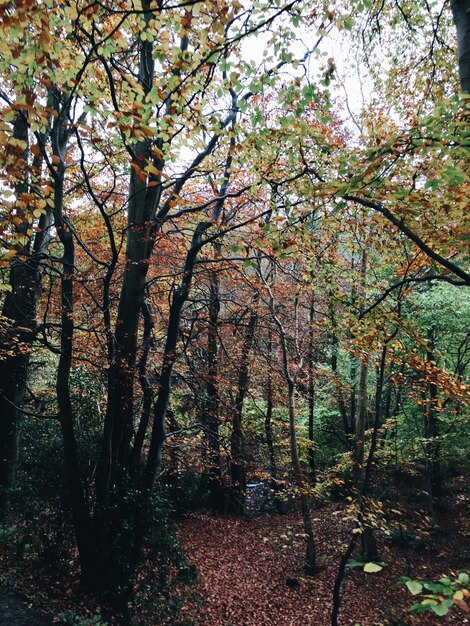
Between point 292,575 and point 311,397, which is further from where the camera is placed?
point 311,397

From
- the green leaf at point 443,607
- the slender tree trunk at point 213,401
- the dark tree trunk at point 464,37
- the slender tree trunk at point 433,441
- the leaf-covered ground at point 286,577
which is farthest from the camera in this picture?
the slender tree trunk at point 433,441

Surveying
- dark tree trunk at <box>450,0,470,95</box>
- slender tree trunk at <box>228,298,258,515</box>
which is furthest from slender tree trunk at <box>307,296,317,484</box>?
dark tree trunk at <box>450,0,470,95</box>

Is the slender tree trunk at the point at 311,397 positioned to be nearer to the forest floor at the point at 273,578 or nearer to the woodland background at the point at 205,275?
the woodland background at the point at 205,275

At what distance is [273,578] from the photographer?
9.16m

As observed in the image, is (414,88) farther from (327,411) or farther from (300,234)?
(327,411)

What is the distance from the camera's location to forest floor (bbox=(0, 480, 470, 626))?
5.72 metres

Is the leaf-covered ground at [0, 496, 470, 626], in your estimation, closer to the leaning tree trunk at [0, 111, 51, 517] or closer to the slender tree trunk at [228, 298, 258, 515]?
the slender tree trunk at [228, 298, 258, 515]

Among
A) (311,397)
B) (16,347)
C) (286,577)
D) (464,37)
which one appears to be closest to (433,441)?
(311,397)

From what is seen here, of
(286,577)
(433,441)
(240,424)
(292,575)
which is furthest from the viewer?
(240,424)

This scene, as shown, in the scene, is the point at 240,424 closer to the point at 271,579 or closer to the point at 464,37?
the point at 271,579

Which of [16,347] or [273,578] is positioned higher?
[16,347]

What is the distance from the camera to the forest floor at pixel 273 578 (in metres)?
5.72

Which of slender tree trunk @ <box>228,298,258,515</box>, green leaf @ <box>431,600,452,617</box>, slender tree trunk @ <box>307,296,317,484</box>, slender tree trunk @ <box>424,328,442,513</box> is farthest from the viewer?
slender tree trunk @ <box>307,296,317,484</box>

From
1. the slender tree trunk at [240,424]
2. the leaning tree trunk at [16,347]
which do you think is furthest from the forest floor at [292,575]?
the leaning tree trunk at [16,347]
